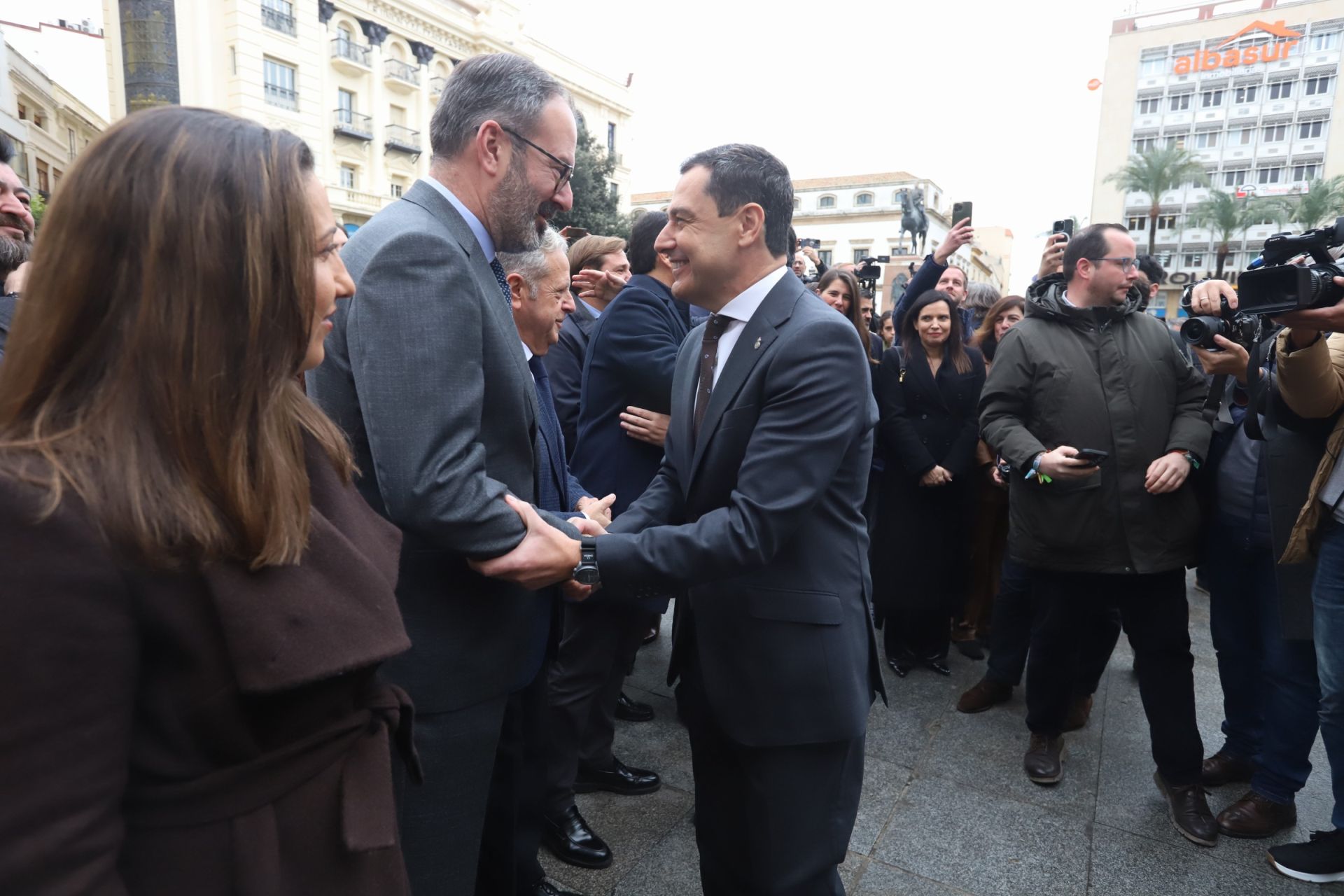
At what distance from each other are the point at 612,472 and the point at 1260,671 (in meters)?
2.76

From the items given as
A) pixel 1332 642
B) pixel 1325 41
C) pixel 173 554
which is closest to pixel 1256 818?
pixel 1332 642

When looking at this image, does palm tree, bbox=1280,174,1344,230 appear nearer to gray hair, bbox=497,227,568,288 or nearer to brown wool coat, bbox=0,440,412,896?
gray hair, bbox=497,227,568,288

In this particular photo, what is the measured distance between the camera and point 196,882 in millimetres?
1006

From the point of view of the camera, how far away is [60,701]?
0.86m

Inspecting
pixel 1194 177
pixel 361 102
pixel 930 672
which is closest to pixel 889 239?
pixel 1194 177

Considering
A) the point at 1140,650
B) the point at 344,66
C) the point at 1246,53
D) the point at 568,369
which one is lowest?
the point at 1140,650

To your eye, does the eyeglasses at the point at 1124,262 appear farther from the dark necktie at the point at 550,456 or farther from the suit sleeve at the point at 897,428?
the dark necktie at the point at 550,456

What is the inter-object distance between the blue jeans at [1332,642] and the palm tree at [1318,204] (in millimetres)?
49234

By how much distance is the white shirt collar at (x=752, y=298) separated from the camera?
2.07 m

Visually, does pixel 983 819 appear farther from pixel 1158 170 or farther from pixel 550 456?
pixel 1158 170

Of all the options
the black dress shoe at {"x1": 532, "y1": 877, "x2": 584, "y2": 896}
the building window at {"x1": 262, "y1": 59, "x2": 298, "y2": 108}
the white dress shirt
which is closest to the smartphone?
the white dress shirt

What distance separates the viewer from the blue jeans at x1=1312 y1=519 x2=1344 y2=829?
2.66 meters

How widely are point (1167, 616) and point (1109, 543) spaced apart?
34 centimetres

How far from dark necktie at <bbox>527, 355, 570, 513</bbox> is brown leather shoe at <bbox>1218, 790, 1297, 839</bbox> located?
2.69 meters
